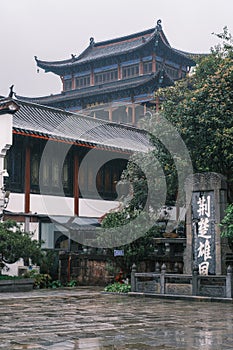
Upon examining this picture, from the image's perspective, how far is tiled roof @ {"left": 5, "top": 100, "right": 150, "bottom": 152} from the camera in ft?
88.4

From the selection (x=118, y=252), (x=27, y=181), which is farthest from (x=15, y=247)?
(x=27, y=181)

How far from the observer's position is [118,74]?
157 feet

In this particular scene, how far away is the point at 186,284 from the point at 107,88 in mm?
28361

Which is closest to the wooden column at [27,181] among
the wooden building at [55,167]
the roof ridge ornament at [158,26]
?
the wooden building at [55,167]

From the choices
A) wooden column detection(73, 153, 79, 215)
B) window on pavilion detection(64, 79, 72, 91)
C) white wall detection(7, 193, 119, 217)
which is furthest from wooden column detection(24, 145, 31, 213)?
window on pavilion detection(64, 79, 72, 91)

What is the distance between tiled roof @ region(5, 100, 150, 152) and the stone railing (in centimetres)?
983

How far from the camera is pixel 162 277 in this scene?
17.7 m

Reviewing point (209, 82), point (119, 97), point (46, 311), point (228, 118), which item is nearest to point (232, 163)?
point (228, 118)

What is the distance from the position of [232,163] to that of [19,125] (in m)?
11.1

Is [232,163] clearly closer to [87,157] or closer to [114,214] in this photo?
[114,214]

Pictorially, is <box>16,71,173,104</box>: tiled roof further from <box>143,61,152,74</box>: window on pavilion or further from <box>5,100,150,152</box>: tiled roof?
<box>5,100,150,152</box>: tiled roof

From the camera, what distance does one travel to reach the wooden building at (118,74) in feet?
141

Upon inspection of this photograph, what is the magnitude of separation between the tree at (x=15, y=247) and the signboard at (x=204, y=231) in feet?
18.7

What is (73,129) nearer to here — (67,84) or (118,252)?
(118,252)
